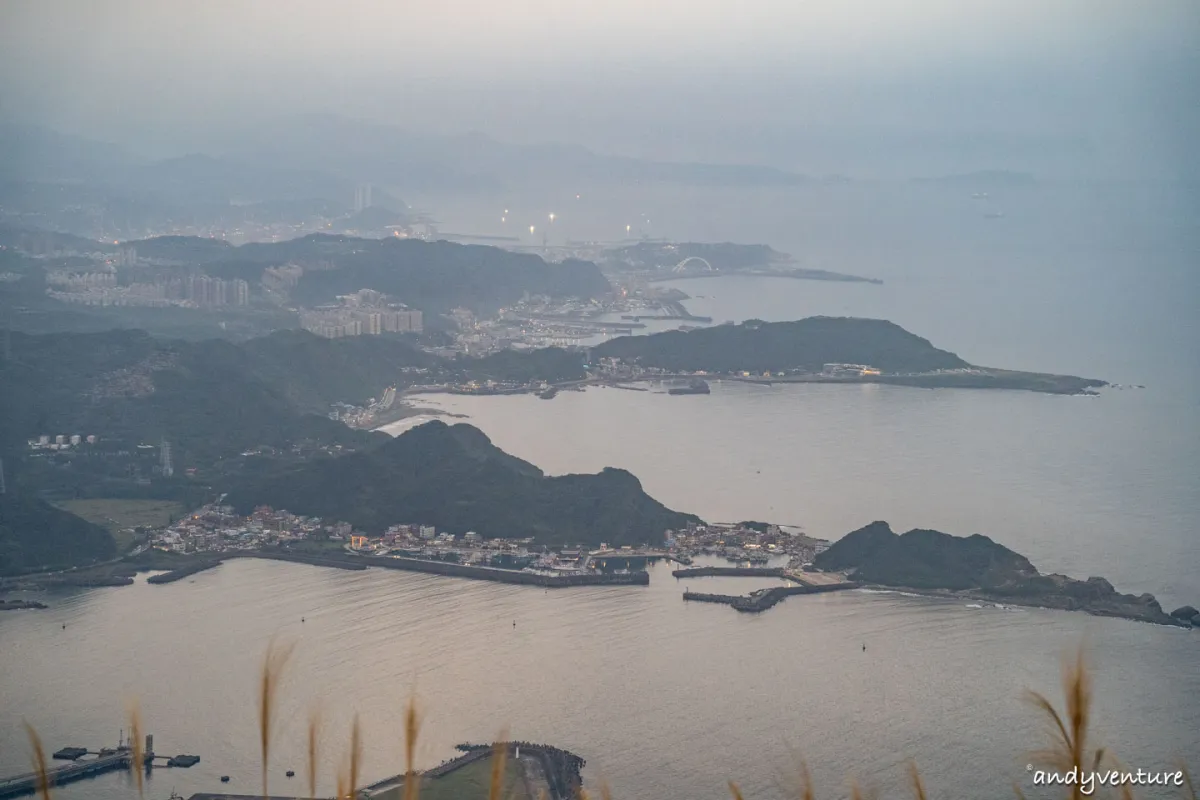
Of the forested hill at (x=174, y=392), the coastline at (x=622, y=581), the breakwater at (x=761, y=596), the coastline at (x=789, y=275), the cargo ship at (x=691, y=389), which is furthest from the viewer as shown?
the coastline at (x=789, y=275)

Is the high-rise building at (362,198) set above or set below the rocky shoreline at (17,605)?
above

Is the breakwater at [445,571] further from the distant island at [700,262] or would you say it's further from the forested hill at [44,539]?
the distant island at [700,262]

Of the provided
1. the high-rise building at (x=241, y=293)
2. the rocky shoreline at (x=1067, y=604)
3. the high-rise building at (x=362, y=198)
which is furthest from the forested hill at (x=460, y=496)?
the high-rise building at (x=362, y=198)

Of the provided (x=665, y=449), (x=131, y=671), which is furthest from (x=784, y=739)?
(x=665, y=449)

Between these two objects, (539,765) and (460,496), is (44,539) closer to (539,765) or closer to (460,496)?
(460,496)

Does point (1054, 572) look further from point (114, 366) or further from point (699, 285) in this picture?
point (699, 285)

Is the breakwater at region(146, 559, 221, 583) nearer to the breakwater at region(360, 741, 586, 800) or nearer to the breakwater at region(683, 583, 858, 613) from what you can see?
the breakwater at region(683, 583, 858, 613)

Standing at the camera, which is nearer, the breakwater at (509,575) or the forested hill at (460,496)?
the breakwater at (509,575)
